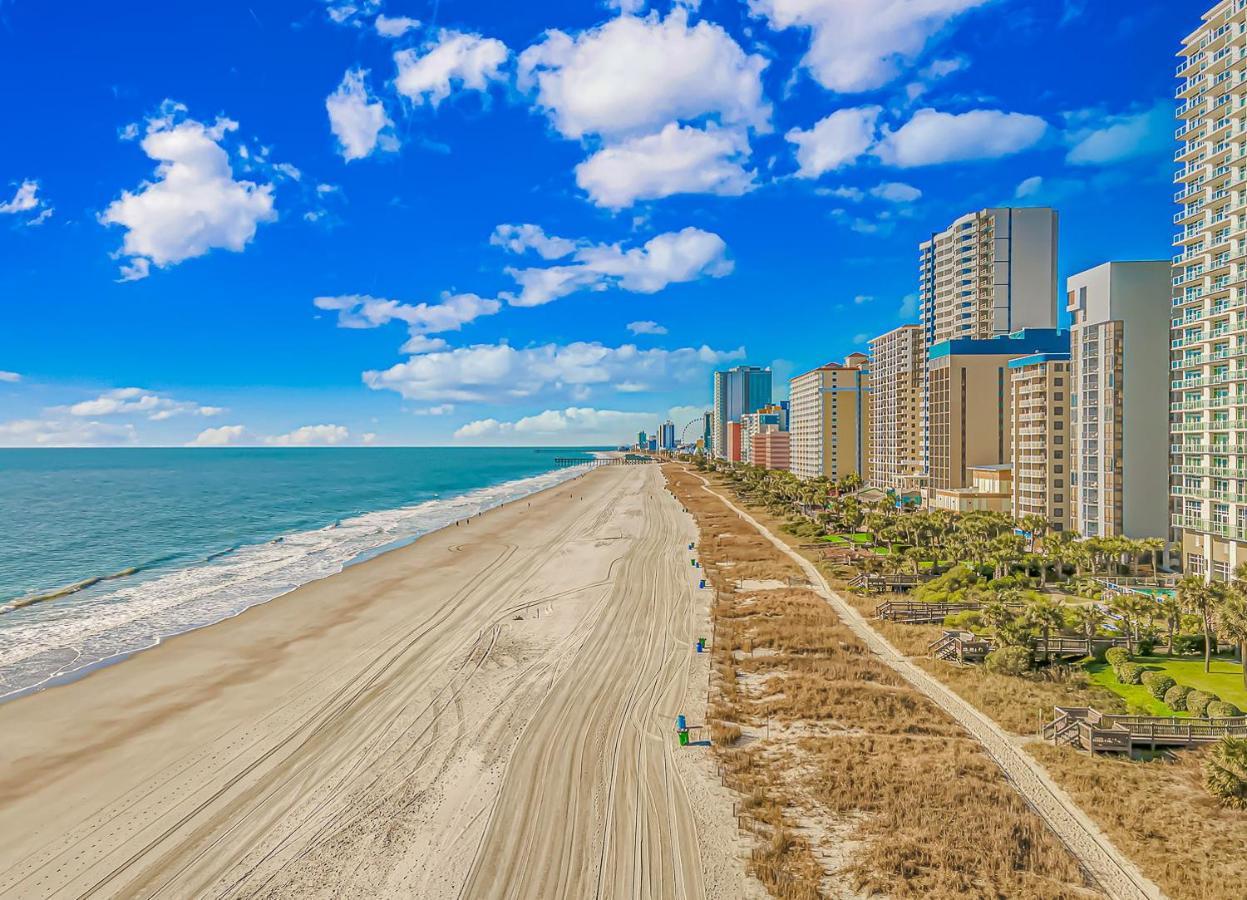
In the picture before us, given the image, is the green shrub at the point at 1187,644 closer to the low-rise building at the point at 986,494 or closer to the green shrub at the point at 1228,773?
the green shrub at the point at 1228,773

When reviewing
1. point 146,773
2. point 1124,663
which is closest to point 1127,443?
point 1124,663

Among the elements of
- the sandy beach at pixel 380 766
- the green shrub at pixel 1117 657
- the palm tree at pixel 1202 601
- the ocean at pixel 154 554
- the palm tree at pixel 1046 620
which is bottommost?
the sandy beach at pixel 380 766

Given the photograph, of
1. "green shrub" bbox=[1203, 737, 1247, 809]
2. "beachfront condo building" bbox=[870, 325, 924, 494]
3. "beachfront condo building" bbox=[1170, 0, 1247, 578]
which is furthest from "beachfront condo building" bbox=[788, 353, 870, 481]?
"green shrub" bbox=[1203, 737, 1247, 809]

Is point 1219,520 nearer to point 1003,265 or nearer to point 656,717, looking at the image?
point 656,717

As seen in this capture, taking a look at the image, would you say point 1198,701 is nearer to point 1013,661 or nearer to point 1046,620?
point 1013,661

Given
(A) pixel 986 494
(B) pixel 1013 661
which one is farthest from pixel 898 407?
(B) pixel 1013 661

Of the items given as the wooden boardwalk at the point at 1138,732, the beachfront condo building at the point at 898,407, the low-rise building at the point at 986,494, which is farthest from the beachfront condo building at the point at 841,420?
the wooden boardwalk at the point at 1138,732

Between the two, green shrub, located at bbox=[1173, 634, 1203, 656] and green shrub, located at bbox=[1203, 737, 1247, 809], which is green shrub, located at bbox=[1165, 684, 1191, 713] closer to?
green shrub, located at bbox=[1203, 737, 1247, 809]
